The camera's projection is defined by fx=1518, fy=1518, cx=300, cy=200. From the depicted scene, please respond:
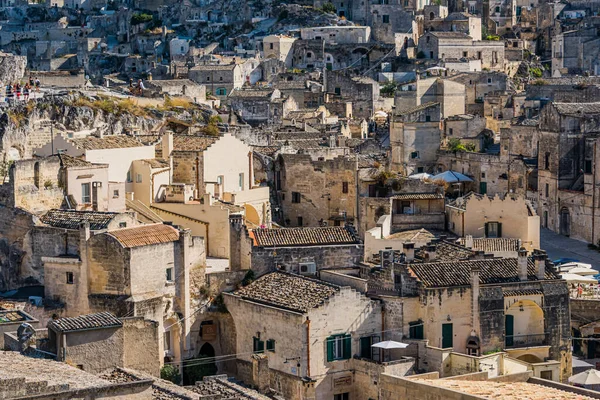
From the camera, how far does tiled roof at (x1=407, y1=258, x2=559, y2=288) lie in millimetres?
45812

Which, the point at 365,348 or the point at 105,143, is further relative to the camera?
the point at 105,143

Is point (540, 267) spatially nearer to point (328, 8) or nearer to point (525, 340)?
point (525, 340)

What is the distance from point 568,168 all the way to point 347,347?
26.6 metres

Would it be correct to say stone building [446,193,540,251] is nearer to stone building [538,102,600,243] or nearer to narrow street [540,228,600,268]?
narrow street [540,228,600,268]

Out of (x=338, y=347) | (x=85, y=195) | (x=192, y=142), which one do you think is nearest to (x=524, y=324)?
(x=338, y=347)

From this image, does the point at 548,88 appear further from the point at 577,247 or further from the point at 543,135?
the point at 577,247

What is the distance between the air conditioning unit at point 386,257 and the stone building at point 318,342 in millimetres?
2173

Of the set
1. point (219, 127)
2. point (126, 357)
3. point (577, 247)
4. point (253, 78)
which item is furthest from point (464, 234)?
point (253, 78)

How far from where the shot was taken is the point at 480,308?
45719mm

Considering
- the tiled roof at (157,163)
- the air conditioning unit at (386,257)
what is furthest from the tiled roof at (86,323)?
the tiled roof at (157,163)

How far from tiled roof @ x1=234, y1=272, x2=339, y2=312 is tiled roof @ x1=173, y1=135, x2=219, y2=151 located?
11897 mm

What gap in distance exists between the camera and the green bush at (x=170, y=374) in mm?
44344

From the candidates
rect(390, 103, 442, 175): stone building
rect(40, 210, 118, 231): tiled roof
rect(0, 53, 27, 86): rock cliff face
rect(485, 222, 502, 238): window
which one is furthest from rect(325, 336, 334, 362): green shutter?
rect(0, 53, 27, 86): rock cliff face

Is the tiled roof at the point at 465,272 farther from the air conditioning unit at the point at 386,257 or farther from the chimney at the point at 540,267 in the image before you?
the air conditioning unit at the point at 386,257
